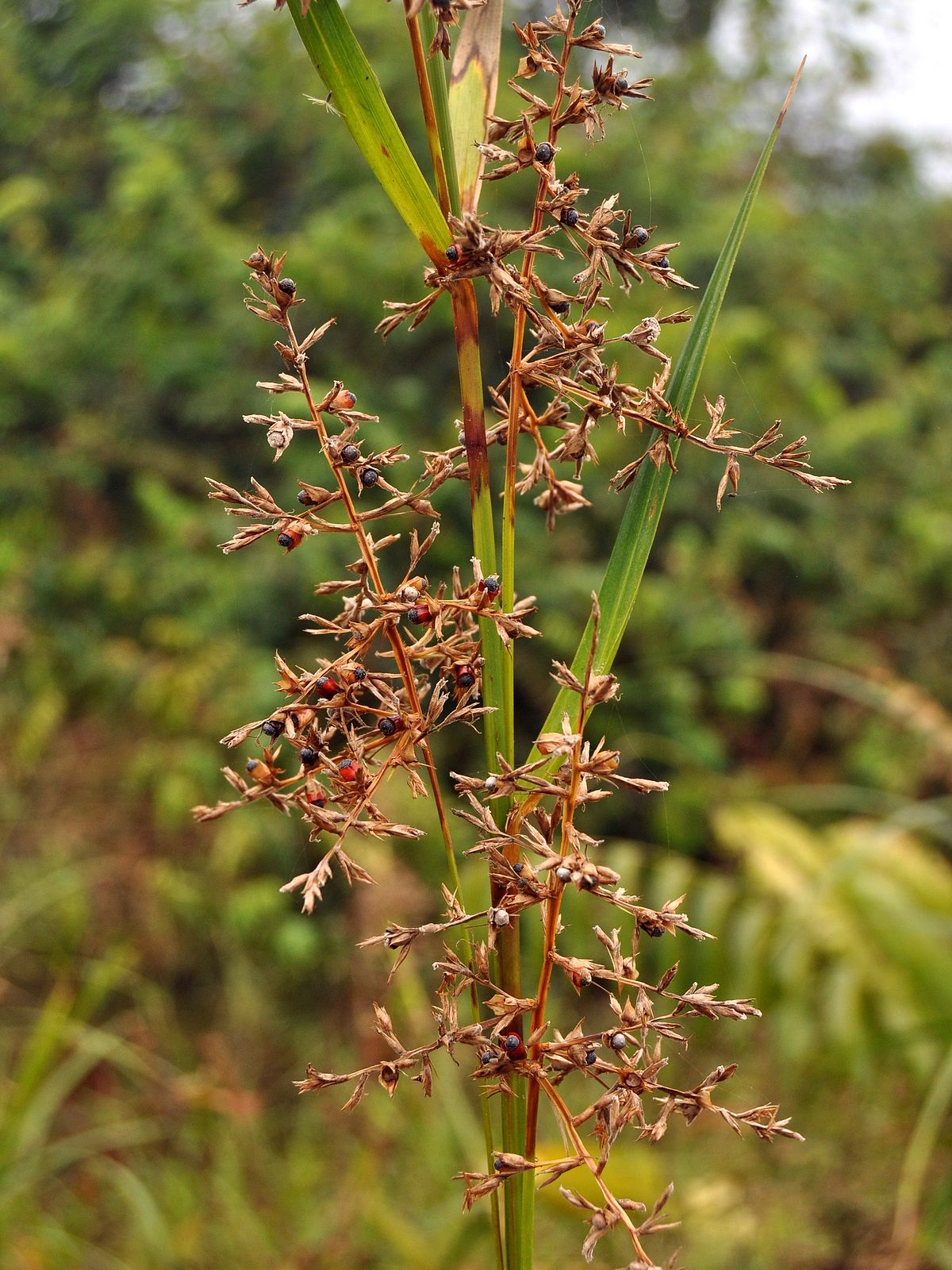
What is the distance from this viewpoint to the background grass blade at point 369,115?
1.52 feet

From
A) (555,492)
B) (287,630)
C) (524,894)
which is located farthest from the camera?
(287,630)

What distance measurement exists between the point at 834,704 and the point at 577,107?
405 centimetres

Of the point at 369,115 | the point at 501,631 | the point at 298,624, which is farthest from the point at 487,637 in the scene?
the point at 298,624

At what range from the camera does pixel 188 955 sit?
3.41m

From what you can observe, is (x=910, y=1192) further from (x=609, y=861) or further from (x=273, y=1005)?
(x=273, y=1005)

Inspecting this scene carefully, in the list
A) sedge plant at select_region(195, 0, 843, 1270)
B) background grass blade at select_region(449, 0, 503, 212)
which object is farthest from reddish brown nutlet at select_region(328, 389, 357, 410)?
background grass blade at select_region(449, 0, 503, 212)

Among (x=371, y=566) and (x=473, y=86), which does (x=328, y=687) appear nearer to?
Result: (x=371, y=566)

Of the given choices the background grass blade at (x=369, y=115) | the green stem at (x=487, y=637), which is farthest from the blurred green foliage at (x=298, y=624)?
the background grass blade at (x=369, y=115)

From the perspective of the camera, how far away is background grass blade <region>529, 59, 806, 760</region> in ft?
1.62

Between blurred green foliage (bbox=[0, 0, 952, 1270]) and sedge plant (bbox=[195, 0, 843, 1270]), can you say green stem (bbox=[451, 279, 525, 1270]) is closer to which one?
sedge plant (bbox=[195, 0, 843, 1270])

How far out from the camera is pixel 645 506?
0.51m

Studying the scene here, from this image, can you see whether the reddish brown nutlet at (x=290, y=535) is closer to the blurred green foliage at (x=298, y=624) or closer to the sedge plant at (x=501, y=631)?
the sedge plant at (x=501, y=631)

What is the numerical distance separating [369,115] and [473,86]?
7cm

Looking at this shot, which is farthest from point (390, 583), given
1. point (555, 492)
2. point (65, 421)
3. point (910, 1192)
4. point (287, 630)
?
point (555, 492)
